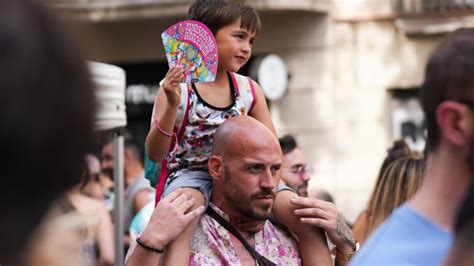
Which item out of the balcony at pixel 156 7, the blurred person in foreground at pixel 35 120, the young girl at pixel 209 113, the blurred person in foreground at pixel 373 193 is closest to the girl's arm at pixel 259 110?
the young girl at pixel 209 113

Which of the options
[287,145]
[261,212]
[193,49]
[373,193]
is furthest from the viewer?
[287,145]

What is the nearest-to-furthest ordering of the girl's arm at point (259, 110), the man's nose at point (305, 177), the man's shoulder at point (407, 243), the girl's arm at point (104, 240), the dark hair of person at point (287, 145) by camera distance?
the man's shoulder at point (407, 243), the girl's arm at point (259, 110), the man's nose at point (305, 177), the dark hair of person at point (287, 145), the girl's arm at point (104, 240)

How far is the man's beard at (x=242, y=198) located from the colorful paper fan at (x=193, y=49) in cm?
40

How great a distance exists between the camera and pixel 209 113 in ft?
13.8

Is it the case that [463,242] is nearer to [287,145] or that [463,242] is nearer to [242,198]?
[242,198]

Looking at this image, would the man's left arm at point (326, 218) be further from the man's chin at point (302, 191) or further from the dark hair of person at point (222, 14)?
the man's chin at point (302, 191)

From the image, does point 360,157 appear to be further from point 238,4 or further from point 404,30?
point 238,4

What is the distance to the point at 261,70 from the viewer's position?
57.2 ft

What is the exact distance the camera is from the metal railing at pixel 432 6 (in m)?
17.9

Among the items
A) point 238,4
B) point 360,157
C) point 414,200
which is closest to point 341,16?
point 360,157

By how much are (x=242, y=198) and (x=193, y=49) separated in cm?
65

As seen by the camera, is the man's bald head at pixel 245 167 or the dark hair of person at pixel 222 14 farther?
the dark hair of person at pixel 222 14

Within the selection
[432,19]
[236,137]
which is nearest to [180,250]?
[236,137]

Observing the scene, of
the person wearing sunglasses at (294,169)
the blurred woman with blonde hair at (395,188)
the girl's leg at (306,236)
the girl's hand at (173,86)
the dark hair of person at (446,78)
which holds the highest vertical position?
the dark hair of person at (446,78)
